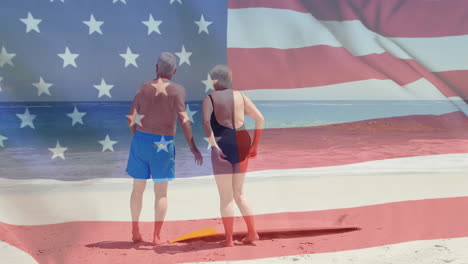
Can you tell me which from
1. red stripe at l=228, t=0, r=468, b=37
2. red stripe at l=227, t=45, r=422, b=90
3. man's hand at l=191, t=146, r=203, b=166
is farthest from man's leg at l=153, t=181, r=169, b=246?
red stripe at l=228, t=0, r=468, b=37

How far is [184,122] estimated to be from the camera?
192cm

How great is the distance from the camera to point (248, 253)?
6.68ft

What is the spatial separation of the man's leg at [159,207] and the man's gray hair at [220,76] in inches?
15.1

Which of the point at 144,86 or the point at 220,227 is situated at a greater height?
the point at 144,86

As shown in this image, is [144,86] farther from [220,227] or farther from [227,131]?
[220,227]

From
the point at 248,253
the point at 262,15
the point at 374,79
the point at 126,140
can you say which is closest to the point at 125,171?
the point at 126,140

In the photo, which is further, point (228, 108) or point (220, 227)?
point (220, 227)

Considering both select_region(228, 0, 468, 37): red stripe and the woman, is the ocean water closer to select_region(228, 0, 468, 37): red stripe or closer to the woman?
the woman

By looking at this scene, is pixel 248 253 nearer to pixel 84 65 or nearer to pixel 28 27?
pixel 84 65

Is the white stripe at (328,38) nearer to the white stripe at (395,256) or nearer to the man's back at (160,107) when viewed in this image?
the man's back at (160,107)

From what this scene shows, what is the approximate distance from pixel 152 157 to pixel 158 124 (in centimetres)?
11
